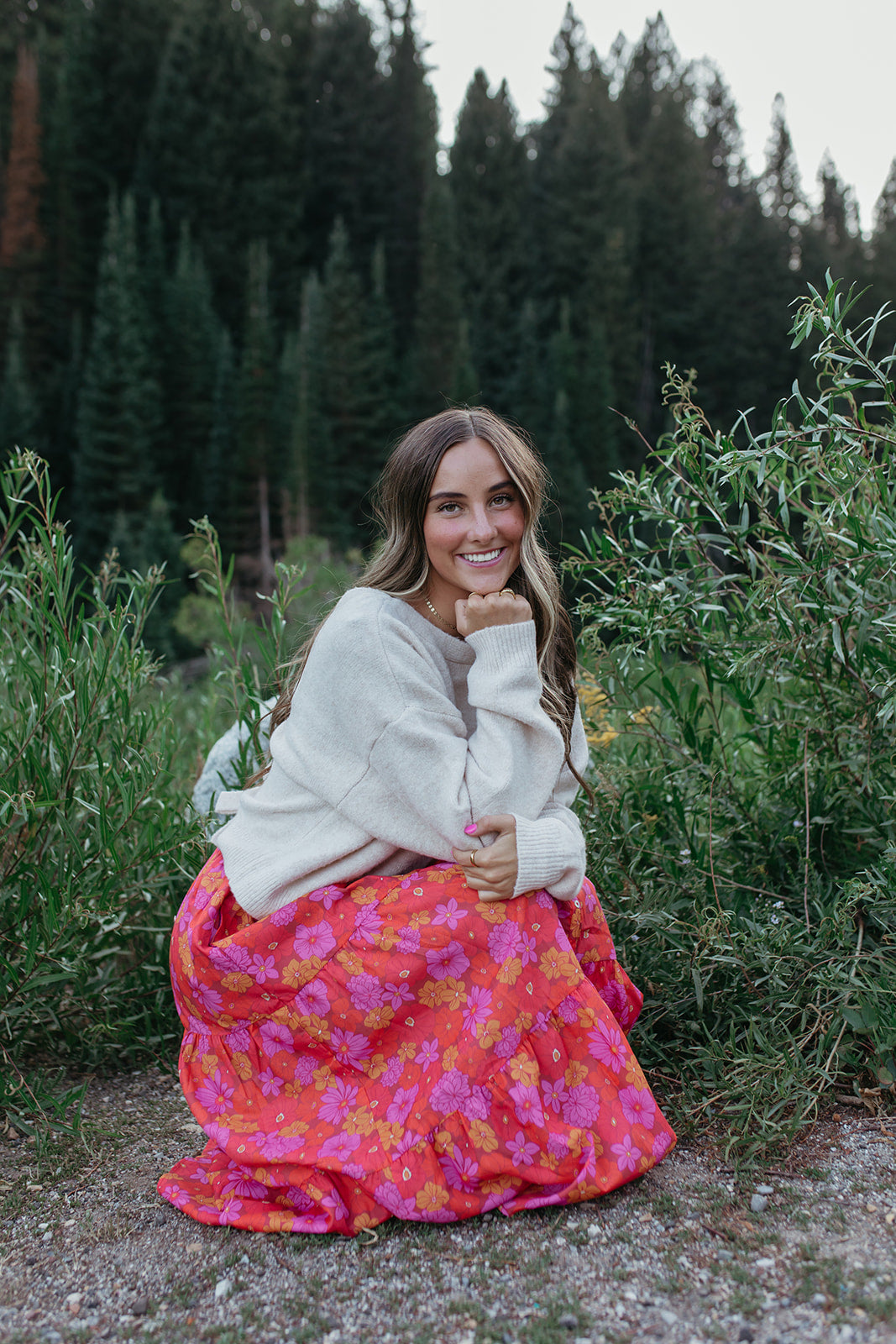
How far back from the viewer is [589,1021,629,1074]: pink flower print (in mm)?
1844

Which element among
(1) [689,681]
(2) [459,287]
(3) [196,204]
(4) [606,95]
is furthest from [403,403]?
(1) [689,681]

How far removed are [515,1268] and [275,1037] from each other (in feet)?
1.87

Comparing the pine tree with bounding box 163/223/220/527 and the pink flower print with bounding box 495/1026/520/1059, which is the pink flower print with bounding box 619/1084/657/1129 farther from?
the pine tree with bounding box 163/223/220/527

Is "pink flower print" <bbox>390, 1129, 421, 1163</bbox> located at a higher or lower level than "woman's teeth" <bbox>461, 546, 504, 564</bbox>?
lower

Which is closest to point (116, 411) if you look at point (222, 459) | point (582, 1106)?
point (222, 459)

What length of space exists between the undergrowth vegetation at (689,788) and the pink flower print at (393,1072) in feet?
2.11

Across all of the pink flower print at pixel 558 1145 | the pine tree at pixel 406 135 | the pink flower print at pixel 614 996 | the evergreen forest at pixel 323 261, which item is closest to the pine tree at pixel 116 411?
the evergreen forest at pixel 323 261

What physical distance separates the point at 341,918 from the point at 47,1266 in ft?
2.41

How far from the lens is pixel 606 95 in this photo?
30578 mm

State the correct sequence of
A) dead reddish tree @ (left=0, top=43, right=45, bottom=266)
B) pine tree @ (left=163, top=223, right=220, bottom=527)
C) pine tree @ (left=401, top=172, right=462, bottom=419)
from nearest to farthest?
pine tree @ (left=163, top=223, right=220, bottom=527)
dead reddish tree @ (left=0, top=43, right=45, bottom=266)
pine tree @ (left=401, top=172, right=462, bottom=419)

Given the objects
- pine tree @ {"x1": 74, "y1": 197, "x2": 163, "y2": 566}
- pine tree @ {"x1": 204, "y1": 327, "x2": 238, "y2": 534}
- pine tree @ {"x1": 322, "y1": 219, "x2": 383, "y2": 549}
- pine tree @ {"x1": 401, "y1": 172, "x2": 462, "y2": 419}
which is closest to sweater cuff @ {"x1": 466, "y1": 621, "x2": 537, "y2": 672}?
pine tree @ {"x1": 74, "y1": 197, "x2": 163, "y2": 566}

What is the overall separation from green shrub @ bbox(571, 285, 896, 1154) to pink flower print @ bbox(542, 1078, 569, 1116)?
391 millimetres

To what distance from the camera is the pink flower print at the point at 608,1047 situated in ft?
6.05

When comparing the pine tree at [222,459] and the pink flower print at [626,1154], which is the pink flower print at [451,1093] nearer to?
the pink flower print at [626,1154]
